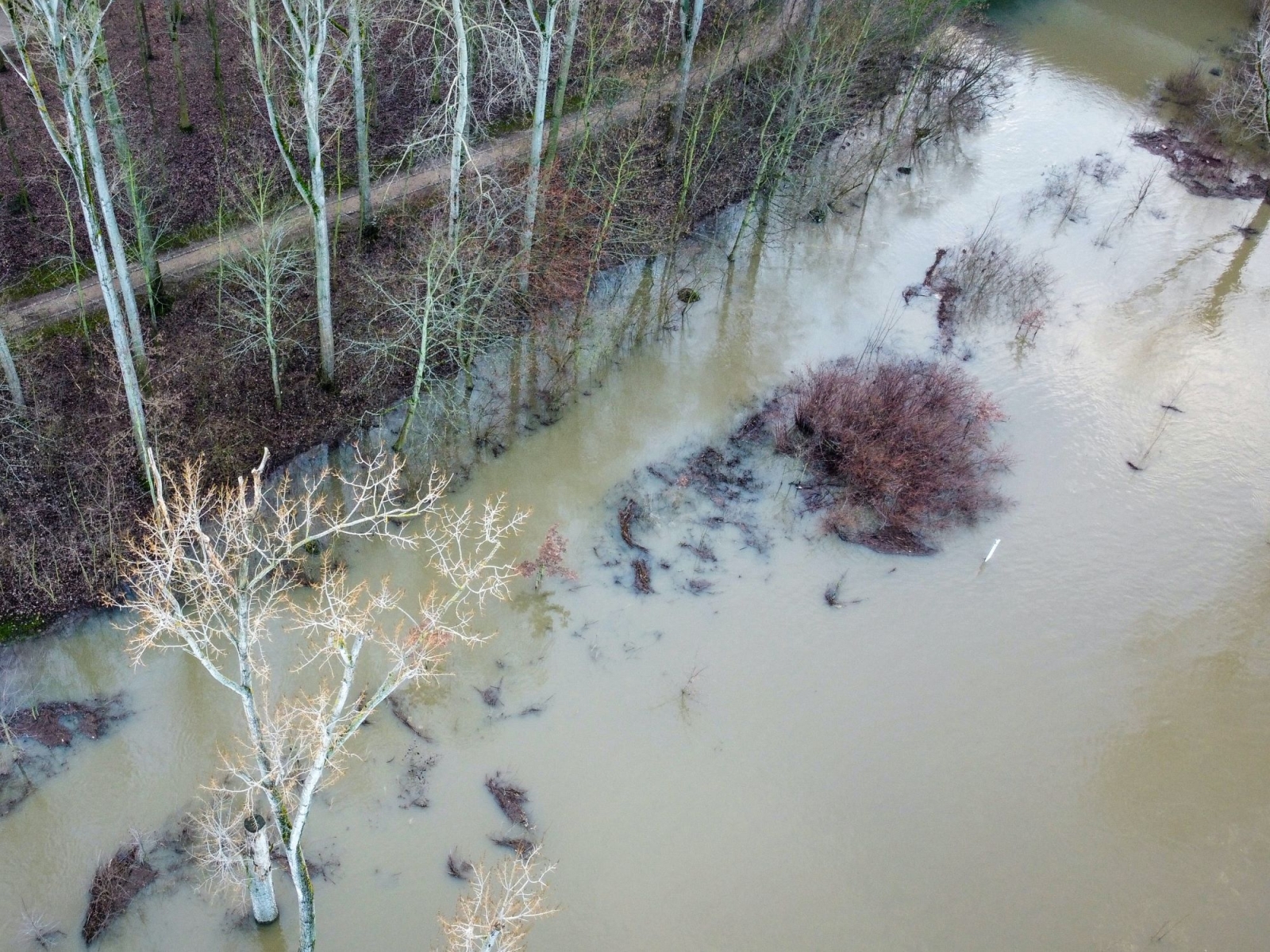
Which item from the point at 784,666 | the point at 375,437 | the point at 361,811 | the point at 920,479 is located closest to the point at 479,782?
the point at 361,811

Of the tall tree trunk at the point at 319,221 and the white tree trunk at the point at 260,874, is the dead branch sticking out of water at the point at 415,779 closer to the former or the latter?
the white tree trunk at the point at 260,874

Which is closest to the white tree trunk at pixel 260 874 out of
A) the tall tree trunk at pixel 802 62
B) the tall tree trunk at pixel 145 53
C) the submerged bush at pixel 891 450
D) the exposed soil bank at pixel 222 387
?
the exposed soil bank at pixel 222 387

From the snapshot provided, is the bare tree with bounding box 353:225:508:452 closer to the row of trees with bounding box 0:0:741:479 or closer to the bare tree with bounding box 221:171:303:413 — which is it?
the row of trees with bounding box 0:0:741:479

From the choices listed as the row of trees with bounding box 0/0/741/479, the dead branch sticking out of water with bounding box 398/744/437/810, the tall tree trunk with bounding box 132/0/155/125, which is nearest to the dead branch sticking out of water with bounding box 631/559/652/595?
the dead branch sticking out of water with bounding box 398/744/437/810

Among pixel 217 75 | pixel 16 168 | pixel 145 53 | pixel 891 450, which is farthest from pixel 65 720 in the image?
pixel 145 53

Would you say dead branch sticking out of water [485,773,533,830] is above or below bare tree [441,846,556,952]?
below

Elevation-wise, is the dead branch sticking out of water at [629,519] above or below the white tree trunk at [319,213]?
below

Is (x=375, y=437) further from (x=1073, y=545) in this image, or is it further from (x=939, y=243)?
(x=939, y=243)
